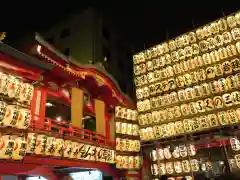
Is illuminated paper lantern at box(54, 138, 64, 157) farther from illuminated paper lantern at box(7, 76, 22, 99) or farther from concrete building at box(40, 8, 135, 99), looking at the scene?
concrete building at box(40, 8, 135, 99)

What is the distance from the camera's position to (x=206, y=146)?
17.4 m

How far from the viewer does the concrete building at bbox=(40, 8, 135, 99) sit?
25469 millimetres

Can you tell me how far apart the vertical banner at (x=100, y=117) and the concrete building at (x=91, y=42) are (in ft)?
30.0

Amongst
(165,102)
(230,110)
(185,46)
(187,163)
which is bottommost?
(187,163)

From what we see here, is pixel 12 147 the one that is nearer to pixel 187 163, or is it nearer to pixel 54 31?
pixel 187 163

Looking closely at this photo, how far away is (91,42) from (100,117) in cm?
1234

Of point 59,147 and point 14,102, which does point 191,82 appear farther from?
point 14,102

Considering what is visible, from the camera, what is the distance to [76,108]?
13523 mm

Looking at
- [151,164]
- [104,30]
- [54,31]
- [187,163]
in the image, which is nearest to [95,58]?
[104,30]

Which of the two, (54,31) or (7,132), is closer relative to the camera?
(7,132)

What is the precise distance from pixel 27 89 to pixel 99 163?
6.12m

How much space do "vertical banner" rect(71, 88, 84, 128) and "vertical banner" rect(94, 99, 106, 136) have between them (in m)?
1.65

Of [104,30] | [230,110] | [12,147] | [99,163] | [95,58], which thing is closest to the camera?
[12,147]

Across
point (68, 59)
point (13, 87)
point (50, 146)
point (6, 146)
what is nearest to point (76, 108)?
point (68, 59)
